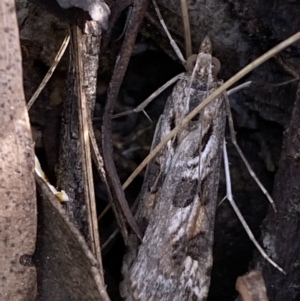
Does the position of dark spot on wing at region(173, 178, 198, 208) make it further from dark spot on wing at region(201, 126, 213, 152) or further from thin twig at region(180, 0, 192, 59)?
thin twig at region(180, 0, 192, 59)

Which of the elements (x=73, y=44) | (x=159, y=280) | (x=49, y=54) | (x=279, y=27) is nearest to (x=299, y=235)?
(x=159, y=280)

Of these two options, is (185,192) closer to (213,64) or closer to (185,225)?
(185,225)

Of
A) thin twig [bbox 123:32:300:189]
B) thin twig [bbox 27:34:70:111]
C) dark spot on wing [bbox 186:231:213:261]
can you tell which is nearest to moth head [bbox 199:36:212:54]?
thin twig [bbox 123:32:300:189]

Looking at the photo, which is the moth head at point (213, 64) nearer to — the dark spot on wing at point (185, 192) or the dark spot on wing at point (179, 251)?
the dark spot on wing at point (185, 192)

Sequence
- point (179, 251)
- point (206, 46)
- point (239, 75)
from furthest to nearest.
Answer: point (206, 46) → point (179, 251) → point (239, 75)

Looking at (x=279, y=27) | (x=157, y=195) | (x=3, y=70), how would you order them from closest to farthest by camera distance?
(x=3, y=70) < (x=279, y=27) < (x=157, y=195)

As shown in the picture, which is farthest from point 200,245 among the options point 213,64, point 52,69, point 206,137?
point 52,69

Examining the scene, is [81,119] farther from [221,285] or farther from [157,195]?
[221,285]

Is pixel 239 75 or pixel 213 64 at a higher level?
pixel 213 64
